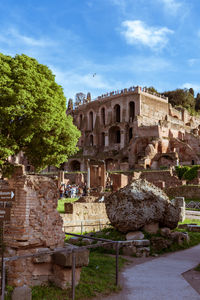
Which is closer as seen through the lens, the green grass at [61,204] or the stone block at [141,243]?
the stone block at [141,243]

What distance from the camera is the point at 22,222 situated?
5.82 metres

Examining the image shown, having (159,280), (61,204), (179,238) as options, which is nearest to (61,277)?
(159,280)

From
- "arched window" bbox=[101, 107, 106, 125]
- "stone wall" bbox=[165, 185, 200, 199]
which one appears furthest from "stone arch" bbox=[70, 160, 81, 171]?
"stone wall" bbox=[165, 185, 200, 199]

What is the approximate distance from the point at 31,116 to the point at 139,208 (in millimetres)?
12162

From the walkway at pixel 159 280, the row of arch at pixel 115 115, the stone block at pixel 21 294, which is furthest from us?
the row of arch at pixel 115 115

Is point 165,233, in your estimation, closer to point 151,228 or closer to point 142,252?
point 151,228

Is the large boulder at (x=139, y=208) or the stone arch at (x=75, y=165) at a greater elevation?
the stone arch at (x=75, y=165)

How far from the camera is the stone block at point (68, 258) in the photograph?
5.84 m

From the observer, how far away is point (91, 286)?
6.30m

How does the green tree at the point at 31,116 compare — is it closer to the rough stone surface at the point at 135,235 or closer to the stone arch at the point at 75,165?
the rough stone surface at the point at 135,235

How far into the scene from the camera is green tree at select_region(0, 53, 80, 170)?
2005 cm

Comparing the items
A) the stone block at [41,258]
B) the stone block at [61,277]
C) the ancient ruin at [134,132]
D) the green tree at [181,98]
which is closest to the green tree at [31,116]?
the stone block at [41,258]

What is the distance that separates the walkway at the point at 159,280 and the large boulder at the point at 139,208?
5.39 feet

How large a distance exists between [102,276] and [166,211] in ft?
16.7
